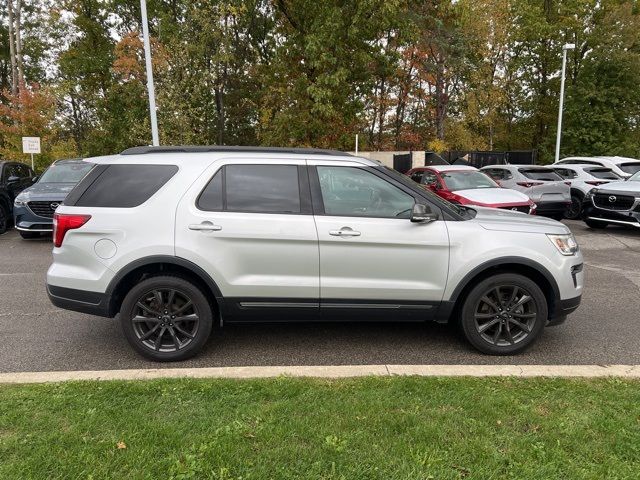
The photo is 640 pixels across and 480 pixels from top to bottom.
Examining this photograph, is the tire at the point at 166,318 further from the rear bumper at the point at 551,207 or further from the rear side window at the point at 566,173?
the rear side window at the point at 566,173

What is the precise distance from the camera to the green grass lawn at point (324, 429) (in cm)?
247

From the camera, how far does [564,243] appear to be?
163 inches

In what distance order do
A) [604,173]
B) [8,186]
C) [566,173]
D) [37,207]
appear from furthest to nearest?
[566,173] → [604,173] → [8,186] → [37,207]

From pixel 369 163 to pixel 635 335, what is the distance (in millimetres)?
3265

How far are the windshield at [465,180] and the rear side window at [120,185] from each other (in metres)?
7.70

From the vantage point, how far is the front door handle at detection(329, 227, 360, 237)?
3889mm

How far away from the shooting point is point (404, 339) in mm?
4609

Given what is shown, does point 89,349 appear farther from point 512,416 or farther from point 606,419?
point 606,419

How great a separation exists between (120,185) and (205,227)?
0.85m

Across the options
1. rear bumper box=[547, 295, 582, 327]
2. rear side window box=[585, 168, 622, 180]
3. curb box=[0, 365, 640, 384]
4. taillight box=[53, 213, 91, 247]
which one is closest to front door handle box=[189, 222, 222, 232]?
taillight box=[53, 213, 91, 247]

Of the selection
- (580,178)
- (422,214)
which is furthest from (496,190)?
(422,214)

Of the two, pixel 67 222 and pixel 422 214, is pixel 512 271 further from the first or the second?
pixel 67 222

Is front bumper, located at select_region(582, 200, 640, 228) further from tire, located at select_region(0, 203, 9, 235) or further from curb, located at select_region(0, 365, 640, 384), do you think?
tire, located at select_region(0, 203, 9, 235)

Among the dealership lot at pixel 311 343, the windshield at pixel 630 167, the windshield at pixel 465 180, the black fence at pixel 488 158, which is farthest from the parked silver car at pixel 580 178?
the black fence at pixel 488 158
